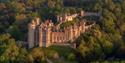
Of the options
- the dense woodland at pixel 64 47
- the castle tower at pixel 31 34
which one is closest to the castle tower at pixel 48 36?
the dense woodland at pixel 64 47

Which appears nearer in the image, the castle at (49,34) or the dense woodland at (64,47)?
the dense woodland at (64,47)

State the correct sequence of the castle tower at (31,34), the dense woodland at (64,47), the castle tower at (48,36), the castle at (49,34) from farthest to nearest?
the castle tower at (31,34)
the castle at (49,34)
the castle tower at (48,36)
the dense woodland at (64,47)

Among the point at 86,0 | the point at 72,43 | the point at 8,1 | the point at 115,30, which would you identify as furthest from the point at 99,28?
the point at 8,1

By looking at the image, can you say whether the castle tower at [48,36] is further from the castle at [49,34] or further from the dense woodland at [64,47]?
the dense woodland at [64,47]

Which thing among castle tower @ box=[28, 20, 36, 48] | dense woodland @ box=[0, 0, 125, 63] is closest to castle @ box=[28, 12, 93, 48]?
castle tower @ box=[28, 20, 36, 48]

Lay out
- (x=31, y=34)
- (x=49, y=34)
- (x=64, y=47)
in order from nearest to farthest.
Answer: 1. (x=64, y=47)
2. (x=49, y=34)
3. (x=31, y=34)

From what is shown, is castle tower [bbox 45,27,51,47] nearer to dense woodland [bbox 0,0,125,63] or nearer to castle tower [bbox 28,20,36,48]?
dense woodland [bbox 0,0,125,63]

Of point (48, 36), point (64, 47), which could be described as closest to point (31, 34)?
point (48, 36)

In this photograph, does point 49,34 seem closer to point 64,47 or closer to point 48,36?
point 48,36
